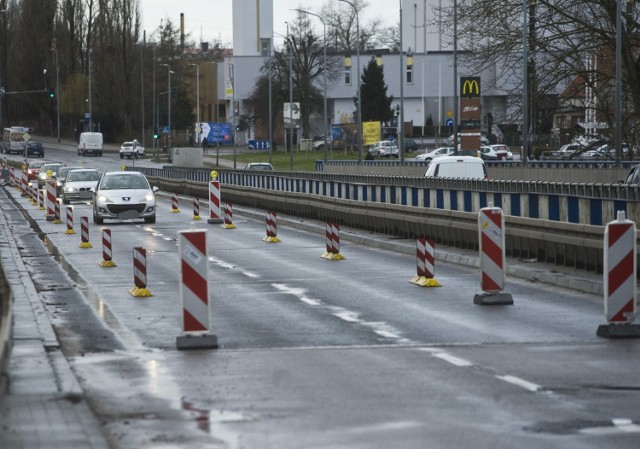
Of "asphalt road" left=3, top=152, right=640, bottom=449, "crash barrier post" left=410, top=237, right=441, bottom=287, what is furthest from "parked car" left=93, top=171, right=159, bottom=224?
"crash barrier post" left=410, top=237, right=441, bottom=287

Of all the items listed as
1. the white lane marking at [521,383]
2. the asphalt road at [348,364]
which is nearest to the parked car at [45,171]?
the asphalt road at [348,364]

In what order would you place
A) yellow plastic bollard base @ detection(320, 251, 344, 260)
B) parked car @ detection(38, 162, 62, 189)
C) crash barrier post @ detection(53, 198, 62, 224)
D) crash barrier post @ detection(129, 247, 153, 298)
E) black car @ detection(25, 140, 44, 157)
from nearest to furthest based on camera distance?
1. crash barrier post @ detection(129, 247, 153, 298)
2. yellow plastic bollard base @ detection(320, 251, 344, 260)
3. crash barrier post @ detection(53, 198, 62, 224)
4. parked car @ detection(38, 162, 62, 189)
5. black car @ detection(25, 140, 44, 157)

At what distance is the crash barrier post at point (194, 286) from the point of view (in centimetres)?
1379

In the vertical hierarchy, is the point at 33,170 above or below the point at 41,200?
above

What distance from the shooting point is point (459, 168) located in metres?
38.9

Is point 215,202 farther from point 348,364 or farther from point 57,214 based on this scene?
point 348,364

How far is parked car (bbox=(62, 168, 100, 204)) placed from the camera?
182 ft

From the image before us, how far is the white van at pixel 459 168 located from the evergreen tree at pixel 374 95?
93.6m

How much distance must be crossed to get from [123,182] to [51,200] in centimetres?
273

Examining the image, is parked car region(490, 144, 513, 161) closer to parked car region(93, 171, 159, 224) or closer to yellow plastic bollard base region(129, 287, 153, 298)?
parked car region(93, 171, 159, 224)

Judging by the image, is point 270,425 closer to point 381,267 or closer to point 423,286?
point 423,286

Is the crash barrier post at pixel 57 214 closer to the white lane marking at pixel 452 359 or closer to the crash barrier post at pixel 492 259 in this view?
the crash barrier post at pixel 492 259

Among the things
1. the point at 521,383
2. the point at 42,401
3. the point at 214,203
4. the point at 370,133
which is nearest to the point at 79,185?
the point at 214,203

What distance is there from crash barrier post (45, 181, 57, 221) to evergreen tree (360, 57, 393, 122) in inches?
3545
